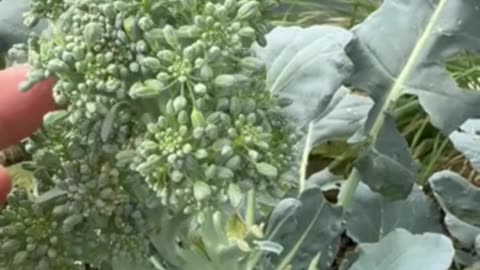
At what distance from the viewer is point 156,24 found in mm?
547

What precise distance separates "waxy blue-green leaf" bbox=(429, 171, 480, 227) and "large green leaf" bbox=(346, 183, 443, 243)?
0.06ft

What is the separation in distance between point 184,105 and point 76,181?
0.32 ft

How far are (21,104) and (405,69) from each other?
298 millimetres

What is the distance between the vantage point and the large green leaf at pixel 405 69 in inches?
29.5

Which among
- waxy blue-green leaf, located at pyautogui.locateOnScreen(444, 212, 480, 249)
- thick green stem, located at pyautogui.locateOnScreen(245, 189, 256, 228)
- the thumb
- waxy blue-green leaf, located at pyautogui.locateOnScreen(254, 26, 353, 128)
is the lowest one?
waxy blue-green leaf, located at pyautogui.locateOnScreen(444, 212, 480, 249)

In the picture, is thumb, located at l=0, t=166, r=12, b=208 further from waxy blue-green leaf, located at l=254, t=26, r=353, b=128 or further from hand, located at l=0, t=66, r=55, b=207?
waxy blue-green leaf, located at l=254, t=26, r=353, b=128

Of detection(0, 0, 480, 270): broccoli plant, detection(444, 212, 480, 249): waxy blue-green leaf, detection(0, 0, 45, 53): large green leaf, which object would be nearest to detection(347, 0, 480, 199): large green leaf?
detection(0, 0, 480, 270): broccoli plant

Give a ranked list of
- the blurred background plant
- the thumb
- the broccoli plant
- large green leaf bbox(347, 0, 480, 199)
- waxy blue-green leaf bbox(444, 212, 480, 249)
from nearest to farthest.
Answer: the broccoli plant → the thumb → large green leaf bbox(347, 0, 480, 199) → waxy blue-green leaf bbox(444, 212, 480, 249) → the blurred background plant

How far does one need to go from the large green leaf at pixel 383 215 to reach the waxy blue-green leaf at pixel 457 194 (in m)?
0.02

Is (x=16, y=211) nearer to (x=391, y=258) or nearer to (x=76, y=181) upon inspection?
(x=76, y=181)

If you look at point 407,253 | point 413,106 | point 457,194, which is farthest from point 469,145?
point 413,106

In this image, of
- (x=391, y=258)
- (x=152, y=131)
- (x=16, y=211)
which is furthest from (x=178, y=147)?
(x=391, y=258)

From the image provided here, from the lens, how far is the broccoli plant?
1.76ft

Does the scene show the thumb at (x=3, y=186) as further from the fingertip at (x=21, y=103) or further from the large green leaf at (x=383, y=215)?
A: the large green leaf at (x=383, y=215)
